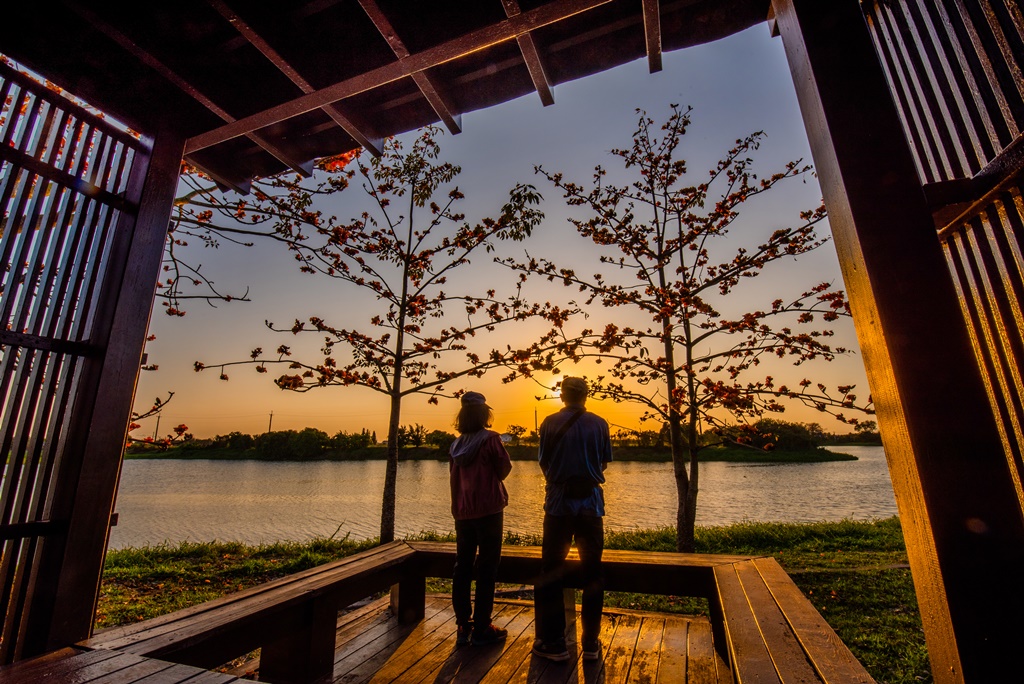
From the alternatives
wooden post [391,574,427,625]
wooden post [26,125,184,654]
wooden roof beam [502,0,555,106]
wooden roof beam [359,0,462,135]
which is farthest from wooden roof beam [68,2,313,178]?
wooden post [391,574,427,625]

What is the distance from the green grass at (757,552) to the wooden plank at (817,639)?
1422 millimetres

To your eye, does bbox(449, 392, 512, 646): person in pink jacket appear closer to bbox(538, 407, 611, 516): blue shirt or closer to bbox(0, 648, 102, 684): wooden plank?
bbox(538, 407, 611, 516): blue shirt

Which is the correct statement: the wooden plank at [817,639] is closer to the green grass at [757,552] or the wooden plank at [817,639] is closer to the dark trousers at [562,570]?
the dark trousers at [562,570]

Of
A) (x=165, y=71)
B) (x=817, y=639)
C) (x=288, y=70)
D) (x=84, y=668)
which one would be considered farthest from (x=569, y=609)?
(x=165, y=71)

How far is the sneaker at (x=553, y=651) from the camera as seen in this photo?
316 centimetres

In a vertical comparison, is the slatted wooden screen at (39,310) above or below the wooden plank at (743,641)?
above

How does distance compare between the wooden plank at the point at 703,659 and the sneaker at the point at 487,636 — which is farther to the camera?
the sneaker at the point at 487,636

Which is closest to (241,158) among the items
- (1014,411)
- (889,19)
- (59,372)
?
(59,372)

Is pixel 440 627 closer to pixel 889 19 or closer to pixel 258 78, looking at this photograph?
pixel 258 78

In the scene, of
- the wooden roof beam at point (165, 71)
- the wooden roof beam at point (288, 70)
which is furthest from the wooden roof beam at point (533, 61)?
the wooden roof beam at point (165, 71)

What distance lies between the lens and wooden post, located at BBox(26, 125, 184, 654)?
2260mm

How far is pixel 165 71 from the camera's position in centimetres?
252

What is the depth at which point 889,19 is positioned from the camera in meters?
1.76

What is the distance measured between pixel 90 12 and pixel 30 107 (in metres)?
0.62
